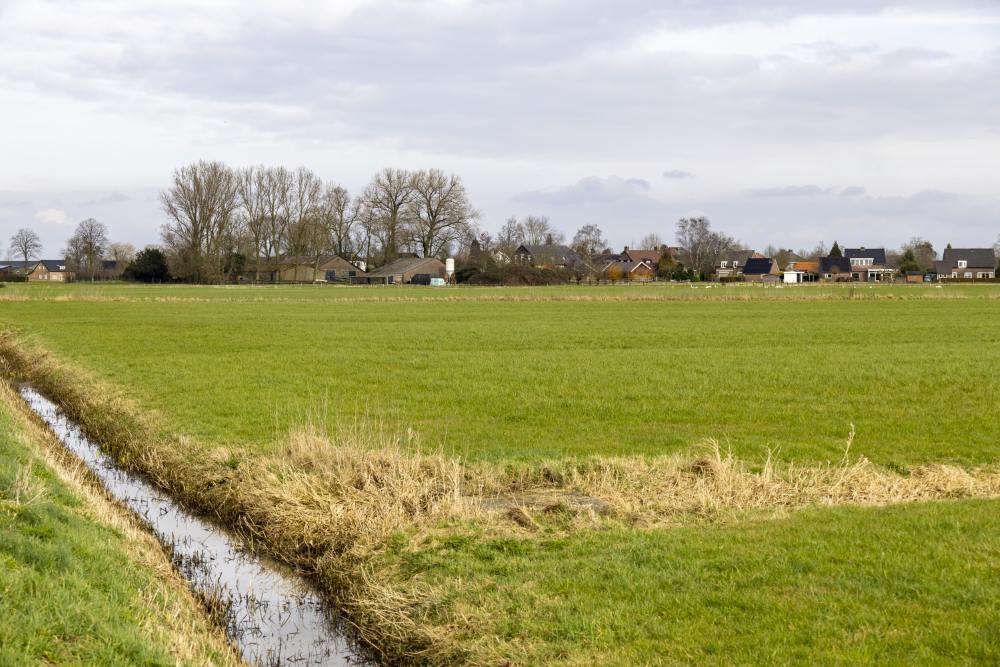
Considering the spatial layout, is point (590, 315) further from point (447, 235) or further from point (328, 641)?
point (447, 235)

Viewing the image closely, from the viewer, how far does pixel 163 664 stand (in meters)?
7.70

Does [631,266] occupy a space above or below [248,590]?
above

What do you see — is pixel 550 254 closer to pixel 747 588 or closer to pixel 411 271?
pixel 411 271

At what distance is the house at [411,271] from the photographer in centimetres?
14699

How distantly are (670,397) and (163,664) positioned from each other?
17.5 metres

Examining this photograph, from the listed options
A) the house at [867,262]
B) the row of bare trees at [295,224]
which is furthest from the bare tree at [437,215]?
the house at [867,262]

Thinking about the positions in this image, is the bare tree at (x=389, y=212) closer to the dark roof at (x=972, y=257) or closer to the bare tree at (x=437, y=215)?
the bare tree at (x=437, y=215)

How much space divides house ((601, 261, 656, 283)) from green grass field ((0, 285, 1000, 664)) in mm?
104528

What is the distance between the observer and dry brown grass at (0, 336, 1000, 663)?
37.7 ft

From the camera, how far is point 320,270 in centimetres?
15900

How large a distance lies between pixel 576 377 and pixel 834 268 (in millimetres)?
162580

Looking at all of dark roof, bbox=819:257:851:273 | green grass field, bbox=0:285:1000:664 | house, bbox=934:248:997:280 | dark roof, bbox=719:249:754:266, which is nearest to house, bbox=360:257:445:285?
dark roof, bbox=719:249:754:266

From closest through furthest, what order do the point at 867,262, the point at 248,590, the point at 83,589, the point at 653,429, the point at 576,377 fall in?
the point at 83,589
the point at 248,590
the point at 653,429
the point at 576,377
the point at 867,262

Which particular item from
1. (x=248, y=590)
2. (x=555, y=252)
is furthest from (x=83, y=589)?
(x=555, y=252)
